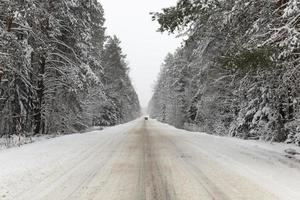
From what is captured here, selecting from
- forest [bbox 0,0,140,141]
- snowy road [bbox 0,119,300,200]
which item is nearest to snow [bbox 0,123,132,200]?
snowy road [bbox 0,119,300,200]

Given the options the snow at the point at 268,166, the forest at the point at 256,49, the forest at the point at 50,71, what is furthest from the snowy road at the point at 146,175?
the forest at the point at 50,71

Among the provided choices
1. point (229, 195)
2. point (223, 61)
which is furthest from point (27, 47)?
point (229, 195)

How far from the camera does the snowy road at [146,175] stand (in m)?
Answer: 6.79

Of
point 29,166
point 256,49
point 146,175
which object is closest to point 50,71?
point 29,166

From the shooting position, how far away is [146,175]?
855 centimetres

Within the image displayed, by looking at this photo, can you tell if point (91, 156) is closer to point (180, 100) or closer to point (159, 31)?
point (159, 31)

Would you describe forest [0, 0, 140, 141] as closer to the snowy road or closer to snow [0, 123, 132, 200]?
snow [0, 123, 132, 200]

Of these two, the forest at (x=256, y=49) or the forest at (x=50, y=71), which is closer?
the forest at (x=256, y=49)

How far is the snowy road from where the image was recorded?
6.79 metres

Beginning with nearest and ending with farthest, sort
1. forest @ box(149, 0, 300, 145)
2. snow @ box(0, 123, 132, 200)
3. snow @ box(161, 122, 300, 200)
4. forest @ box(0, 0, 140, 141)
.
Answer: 1. snow @ box(0, 123, 132, 200)
2. snow @ box(161, 122, 300, 200)
3. forest @ box(149, 0, 300, 145)
4. forest @ box(0, 0, 140, 141)

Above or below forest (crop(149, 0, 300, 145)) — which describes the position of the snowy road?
below

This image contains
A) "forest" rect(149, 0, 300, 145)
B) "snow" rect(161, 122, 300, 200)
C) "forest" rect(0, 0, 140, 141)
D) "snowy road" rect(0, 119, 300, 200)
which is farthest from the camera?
"forest" rect(0, 0, 140, 141)

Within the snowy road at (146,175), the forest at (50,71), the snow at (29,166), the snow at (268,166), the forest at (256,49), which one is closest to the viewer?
the snowy road at (146,175)

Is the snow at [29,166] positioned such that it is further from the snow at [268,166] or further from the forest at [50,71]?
the forest at [50,71]
